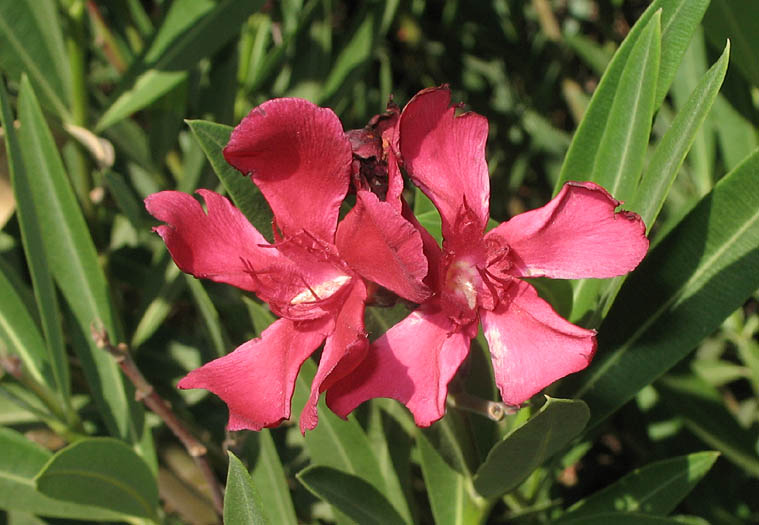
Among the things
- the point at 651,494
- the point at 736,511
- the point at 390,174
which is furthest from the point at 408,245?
the point at 736,511

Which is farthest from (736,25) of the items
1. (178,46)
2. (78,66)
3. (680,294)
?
(78,66)

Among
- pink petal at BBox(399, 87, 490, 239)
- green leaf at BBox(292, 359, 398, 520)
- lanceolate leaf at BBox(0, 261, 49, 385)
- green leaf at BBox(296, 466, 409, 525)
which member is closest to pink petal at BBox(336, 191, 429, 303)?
pink petal at BBox(399, 87, 490, 239)

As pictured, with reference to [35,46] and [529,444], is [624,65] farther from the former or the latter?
[35,46]

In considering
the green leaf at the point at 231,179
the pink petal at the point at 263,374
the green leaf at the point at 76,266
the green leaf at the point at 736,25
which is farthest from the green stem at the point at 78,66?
the green leaf at the point at 736,25

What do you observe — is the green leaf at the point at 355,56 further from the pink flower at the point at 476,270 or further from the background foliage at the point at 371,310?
the pink flower at the point at 476,270

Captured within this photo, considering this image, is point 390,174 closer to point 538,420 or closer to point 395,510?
point 538,420
